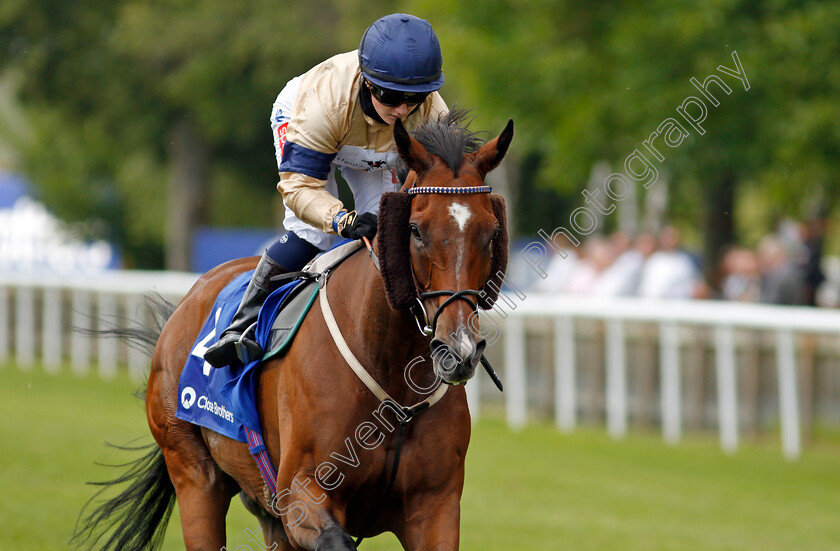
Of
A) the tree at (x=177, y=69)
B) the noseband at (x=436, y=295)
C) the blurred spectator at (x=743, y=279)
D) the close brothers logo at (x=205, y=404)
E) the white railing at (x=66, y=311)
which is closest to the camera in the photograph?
the noseband at (x=436, y=295)

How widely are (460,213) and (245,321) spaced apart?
52.7 inches

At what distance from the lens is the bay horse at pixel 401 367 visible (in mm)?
3400

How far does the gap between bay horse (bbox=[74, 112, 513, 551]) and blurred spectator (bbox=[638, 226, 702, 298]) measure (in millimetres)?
8818

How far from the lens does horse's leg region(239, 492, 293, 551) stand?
4777mm

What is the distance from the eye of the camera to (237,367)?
179 inches

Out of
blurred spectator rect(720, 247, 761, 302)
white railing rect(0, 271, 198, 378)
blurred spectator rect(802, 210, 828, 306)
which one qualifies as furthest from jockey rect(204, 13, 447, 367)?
white railing rect(0, 271, 198, 378)

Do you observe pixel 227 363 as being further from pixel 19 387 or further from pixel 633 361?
pixel 19 387

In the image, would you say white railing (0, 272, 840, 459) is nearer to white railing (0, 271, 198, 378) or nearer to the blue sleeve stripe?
white railing (0, 271, 198, 378)

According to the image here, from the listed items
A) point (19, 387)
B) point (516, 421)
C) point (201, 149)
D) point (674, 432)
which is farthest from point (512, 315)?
point (201, 149)

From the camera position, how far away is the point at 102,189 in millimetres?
28969

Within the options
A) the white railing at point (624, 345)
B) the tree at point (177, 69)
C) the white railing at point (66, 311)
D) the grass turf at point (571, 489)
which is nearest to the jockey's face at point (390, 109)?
the grass turf at point (571, 489)

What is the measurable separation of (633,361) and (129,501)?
7.18m

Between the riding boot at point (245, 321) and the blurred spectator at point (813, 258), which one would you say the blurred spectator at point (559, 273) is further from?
the riding boot at point (245, 321)

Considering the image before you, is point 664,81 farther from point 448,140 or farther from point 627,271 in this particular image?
point 448,140
